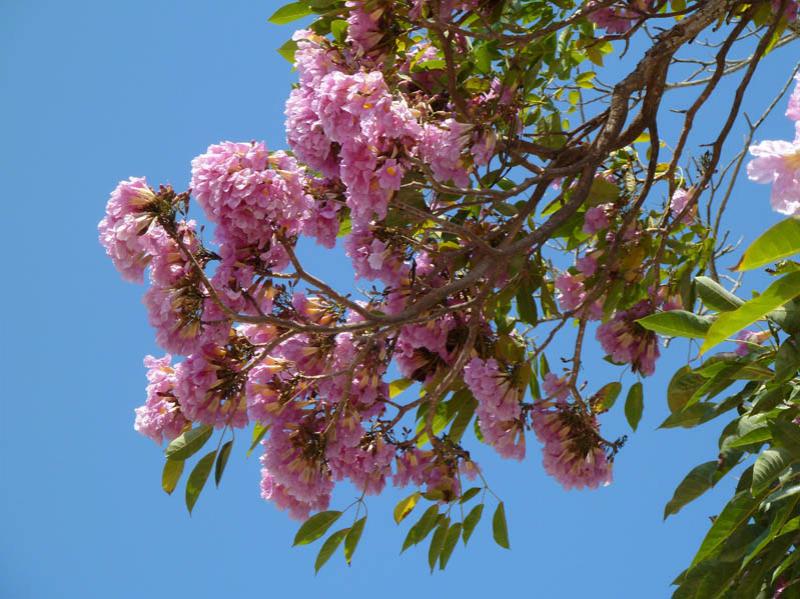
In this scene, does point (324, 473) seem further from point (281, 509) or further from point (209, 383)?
point (209, 383)

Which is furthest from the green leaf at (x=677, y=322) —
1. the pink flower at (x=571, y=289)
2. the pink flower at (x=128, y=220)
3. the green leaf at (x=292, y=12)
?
the green leaf at (x=292, y=12)

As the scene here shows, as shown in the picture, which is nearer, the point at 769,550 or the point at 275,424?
the point at 769,550

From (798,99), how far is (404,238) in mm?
1183

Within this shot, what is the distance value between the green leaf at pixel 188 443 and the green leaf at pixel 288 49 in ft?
3.46

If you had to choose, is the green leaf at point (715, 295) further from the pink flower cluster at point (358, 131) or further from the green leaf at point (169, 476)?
the green leaf at point (169, 476)

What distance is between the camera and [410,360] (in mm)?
2781

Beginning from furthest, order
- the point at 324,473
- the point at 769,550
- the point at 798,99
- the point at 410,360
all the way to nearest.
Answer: the point at 410,360
the point at 324,473
the point at 769,550
the point at 798,99

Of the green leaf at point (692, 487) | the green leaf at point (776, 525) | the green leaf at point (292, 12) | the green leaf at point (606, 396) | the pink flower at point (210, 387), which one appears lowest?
the green leaf at point (776, 525)

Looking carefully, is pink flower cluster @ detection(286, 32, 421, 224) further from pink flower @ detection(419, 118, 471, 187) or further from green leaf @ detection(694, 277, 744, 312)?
green leaf @ detection(694, 277, 744, 312)

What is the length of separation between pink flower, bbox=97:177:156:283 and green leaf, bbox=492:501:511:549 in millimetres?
1212

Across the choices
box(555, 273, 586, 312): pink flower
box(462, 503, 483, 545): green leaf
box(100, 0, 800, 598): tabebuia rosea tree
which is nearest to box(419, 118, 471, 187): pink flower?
box(100, 0, 800, 598): tabebuia rosea tree

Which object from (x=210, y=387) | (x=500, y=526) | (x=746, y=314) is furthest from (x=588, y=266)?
(x=746, y=314)

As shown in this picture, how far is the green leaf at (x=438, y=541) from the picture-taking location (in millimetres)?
2764

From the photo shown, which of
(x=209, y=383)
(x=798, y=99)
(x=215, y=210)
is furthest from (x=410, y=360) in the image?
(x=798, y=99)
